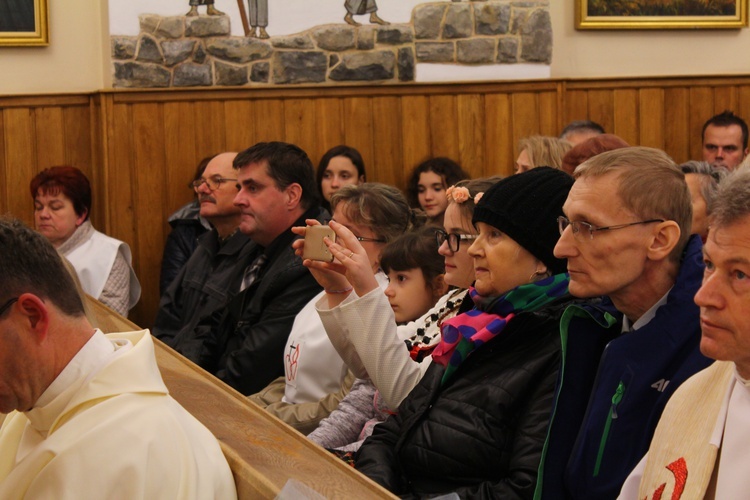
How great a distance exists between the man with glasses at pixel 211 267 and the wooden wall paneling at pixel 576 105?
300cm

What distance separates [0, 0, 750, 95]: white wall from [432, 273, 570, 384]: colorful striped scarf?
5.05m

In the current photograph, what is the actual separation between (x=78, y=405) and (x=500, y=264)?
1.42 m

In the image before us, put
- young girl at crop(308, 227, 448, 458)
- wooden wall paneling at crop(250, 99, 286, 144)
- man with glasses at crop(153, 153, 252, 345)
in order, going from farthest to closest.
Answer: wooden wall paneling at crop(250, 99, 286, 144) < man with glasses at crop(153, 153, 252, 345) < young girl at crop(308, 227, 448, 458)

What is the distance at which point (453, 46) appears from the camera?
7906mm

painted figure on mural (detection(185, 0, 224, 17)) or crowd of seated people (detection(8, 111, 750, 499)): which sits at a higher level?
painted figure on mural (detection(185, 0, 224, 17))

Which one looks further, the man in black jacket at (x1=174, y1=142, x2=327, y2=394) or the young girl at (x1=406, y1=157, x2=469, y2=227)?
the young girl at (x1=406, y1=157, x2=469, y2=227)

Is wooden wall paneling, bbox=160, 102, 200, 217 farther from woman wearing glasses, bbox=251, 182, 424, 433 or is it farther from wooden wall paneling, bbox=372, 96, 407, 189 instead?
woman wearing glasses, bbox=251, 182, 424, 433

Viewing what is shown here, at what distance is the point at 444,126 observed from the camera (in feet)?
26.6

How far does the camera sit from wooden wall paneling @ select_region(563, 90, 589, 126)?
8.25 meters

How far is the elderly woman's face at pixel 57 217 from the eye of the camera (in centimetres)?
702

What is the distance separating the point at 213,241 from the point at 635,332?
3.75 m

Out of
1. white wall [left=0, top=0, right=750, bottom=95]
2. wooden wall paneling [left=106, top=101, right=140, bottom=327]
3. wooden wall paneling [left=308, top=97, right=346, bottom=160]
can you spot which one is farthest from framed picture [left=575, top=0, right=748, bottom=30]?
wooden wall paneling [left=106, top=101, right=140, bottom=327]

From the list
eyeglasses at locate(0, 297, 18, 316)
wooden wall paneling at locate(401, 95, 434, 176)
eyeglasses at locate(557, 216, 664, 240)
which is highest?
wooden wall paneling at locate(401, 95, 434, 176)

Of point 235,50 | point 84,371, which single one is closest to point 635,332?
point 84,371
